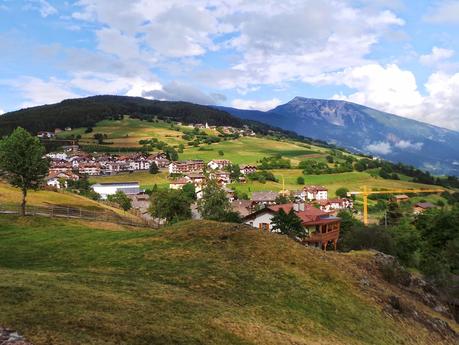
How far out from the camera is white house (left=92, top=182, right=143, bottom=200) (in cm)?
17011

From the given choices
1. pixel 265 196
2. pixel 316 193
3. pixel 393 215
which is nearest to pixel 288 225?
pixel 393 215

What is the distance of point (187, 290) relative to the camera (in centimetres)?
2255

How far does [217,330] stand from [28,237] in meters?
25.2

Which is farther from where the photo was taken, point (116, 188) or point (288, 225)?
point (116, 188)

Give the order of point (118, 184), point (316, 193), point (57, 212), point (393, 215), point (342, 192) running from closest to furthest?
point (57, 212), point (393, 215), point (316, 193), point (342, 192), point (118, 184)

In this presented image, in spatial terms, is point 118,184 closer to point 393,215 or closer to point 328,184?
point 328,184

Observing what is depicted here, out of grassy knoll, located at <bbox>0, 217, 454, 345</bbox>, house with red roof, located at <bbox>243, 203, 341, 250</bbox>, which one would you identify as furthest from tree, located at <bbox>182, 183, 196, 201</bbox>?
grassy knoll, located at <bbox>0, 217, 454, 345</bbox>

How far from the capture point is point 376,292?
3083 centimetres

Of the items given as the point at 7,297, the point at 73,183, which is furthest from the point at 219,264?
the point at 73,183

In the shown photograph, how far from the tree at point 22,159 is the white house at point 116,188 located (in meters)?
120

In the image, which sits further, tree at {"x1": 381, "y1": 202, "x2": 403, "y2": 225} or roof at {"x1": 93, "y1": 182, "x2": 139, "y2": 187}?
roof at {"x1": 93, "y1": 182, "x2": 139, "y2": 187}

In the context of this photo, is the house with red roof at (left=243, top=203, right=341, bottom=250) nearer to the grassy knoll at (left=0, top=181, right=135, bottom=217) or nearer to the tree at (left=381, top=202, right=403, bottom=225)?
the grassy knoll at (left=0, top=181, right=135, bottom=217)

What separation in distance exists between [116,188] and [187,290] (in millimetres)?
156678

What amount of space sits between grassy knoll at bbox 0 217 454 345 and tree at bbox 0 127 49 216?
8170 millimetres
